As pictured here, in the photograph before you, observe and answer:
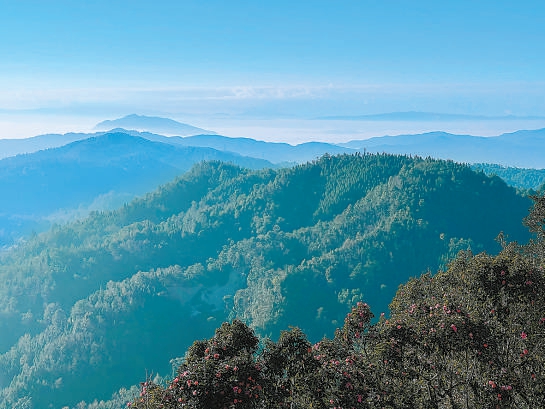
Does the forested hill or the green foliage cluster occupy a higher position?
the green foliage cluster

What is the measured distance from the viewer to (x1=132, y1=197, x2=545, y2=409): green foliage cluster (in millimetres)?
11797

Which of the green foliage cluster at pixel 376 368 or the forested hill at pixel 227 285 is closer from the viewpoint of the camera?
the green foliage cluster at pixel 376 368

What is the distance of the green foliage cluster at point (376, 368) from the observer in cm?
1180

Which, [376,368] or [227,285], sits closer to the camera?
[376,368]

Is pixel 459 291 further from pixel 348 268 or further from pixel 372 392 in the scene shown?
pixel 348 268

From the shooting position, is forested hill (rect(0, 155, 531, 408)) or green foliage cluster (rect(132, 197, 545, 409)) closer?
green foliage cluster (rect(132, 197, 545, 409))

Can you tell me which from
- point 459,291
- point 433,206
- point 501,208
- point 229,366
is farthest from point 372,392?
point 501,208

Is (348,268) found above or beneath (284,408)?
beneath

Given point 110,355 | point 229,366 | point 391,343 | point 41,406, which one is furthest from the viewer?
point 110,355

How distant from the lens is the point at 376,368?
45.6 feet

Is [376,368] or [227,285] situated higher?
[376,368]

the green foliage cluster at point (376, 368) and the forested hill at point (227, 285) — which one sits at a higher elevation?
the green foliage cluster at point (376, 368)

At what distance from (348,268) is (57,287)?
112562 millimetres

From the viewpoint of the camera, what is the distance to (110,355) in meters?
138
